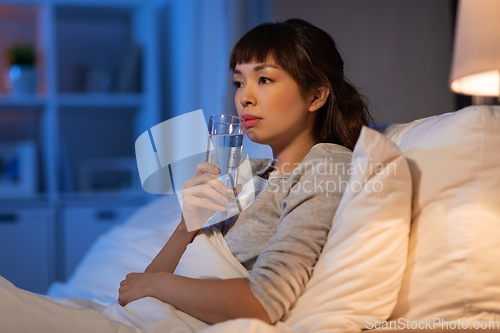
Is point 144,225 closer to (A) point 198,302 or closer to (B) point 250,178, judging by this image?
(B) point 250,178

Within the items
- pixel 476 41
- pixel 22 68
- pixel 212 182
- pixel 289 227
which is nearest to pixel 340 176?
pixel 289 227

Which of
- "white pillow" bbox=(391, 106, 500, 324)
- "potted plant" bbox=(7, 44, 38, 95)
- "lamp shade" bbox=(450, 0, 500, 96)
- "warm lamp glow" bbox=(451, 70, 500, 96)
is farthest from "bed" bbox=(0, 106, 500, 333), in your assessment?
"potted plant" bbox=(7, 44, 38, 95)

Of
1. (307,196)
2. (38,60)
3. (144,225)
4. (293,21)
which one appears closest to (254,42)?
(293,21)

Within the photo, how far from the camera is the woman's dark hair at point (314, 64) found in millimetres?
1068

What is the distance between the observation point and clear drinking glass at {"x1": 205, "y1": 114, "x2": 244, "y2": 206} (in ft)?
2.93

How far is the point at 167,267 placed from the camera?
103 cm

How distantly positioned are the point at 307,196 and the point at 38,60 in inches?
97.4

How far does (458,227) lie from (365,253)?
161 mm

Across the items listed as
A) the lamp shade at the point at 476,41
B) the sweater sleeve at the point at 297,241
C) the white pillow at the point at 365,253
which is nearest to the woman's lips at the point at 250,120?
the sweater sleeve at the point at 297,241

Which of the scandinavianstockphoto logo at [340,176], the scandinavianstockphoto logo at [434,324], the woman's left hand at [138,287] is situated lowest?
the woman's left hand at [138,287]

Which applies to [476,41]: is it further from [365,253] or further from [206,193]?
[206,193]

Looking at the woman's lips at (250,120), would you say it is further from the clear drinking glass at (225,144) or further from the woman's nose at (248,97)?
the clear drinking glass at (225,144)

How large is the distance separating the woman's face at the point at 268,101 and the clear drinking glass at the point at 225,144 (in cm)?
16

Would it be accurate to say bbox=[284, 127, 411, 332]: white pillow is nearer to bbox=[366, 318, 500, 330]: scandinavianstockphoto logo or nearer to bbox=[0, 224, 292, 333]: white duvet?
bbox=[366, 318, 500, 330]: scandinavianstockphoto logo
